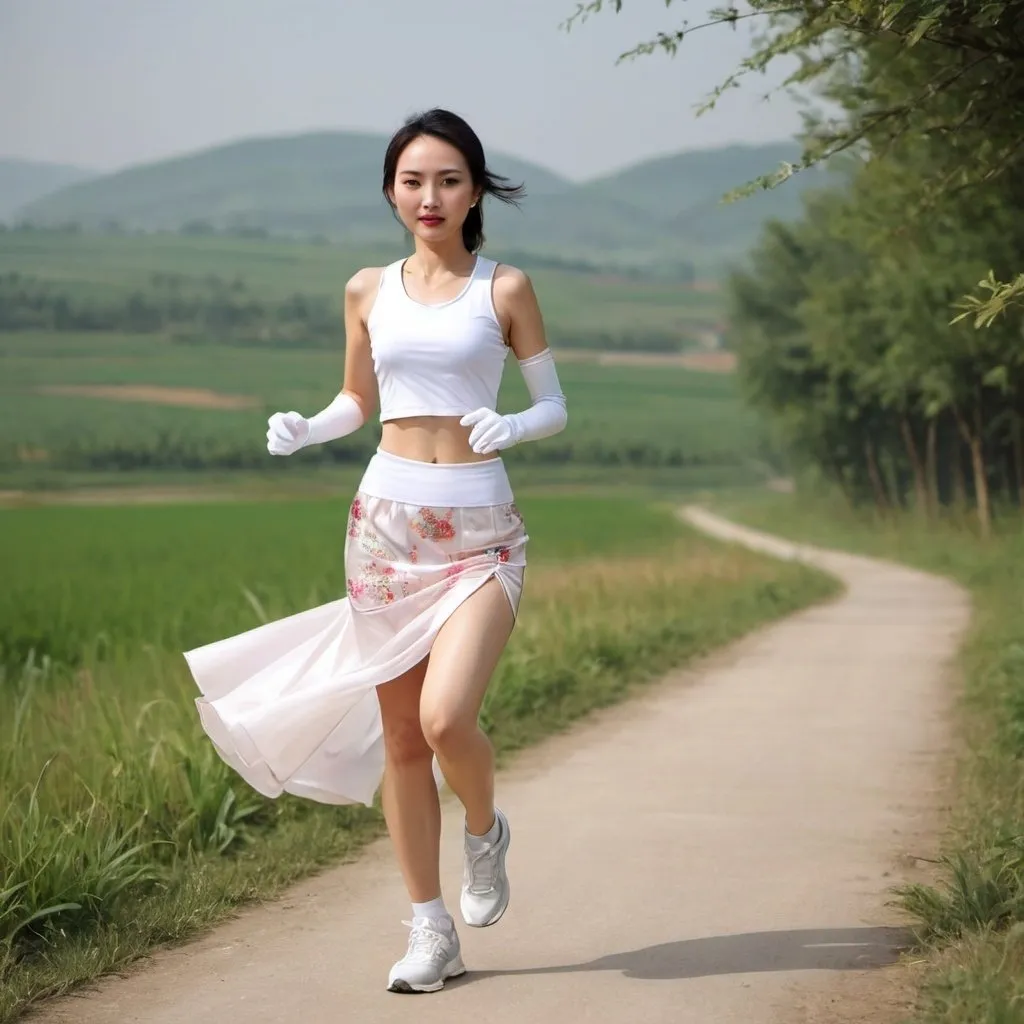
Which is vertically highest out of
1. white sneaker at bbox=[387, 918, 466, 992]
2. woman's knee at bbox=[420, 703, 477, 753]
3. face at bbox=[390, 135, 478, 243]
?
face at bbox=[390, 135, 478, 243]

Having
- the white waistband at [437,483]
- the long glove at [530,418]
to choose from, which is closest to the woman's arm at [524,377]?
the long glove at [530,418]

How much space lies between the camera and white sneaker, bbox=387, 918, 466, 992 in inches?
197

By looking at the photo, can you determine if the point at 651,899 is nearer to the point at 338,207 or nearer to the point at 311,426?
the point at 311,426

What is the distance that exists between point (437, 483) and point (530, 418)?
30 centimetres

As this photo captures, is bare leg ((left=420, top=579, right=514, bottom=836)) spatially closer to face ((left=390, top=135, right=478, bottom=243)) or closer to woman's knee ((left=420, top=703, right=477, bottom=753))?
woman's knee ((left=420, top=703, right=477, bottom=753))

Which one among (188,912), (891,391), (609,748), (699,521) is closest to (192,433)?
(699,521)

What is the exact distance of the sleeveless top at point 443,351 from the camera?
4.96 m

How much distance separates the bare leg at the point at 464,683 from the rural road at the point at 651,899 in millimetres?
607

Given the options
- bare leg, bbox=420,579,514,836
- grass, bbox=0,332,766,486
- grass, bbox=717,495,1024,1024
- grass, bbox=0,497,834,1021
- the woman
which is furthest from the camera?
grass, bbox=0,332,766,486

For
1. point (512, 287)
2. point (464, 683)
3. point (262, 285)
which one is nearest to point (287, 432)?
point (512, 287)

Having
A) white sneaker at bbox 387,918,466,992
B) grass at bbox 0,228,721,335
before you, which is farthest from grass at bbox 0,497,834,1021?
grass at bbox 0,228,721,335

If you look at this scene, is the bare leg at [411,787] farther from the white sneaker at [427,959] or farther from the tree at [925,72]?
the tree at [925,72]

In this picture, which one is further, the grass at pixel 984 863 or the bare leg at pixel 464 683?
the bare leg at pixel 464 683

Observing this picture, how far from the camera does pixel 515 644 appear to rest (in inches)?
488
